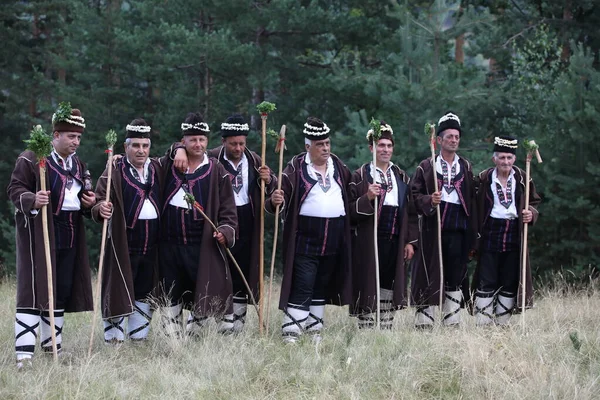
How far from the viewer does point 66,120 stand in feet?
24.2

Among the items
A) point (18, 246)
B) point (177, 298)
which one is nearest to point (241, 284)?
point (177, 298)

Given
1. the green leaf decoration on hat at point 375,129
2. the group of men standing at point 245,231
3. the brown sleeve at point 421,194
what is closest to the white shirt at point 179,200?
the group of men standing at point 245,231

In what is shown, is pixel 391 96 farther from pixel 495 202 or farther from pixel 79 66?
pixel 79 66

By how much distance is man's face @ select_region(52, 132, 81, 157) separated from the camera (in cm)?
743

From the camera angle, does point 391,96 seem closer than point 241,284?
No

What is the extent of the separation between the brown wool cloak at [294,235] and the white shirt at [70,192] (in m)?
1.81

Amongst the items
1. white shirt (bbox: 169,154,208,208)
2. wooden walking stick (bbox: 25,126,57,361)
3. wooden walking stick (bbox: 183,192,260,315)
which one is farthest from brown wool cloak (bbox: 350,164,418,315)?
wooden walking stick (bbox: 25,126,57,361)

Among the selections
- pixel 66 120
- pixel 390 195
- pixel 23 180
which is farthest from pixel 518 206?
pixel 23 180

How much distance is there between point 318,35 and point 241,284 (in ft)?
39.6

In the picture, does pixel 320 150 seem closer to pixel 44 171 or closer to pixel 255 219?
pixel 255 219

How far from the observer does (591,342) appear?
7527 millimetres

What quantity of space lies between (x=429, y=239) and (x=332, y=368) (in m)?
2.71

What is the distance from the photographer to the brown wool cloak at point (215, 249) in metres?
7.96

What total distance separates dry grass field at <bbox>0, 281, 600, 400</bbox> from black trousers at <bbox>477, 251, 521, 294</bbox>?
3.45ft
